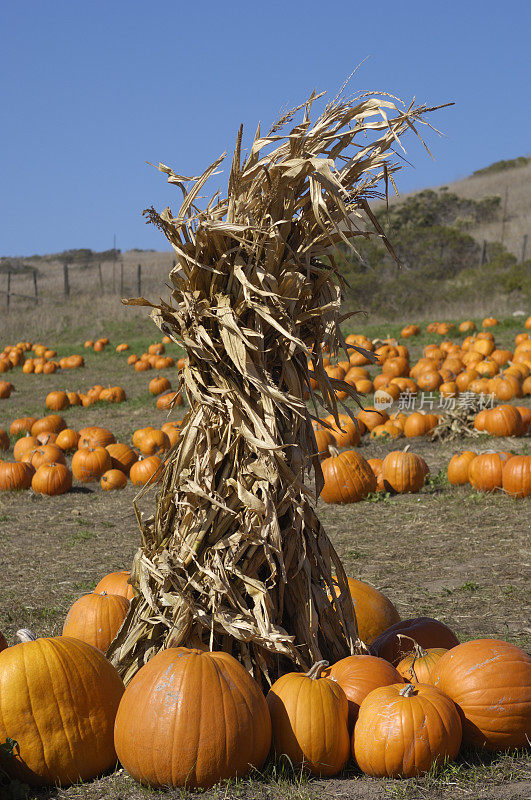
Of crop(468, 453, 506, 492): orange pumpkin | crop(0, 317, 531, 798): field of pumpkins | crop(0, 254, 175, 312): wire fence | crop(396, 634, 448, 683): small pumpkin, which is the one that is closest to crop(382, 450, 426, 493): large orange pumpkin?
crop(0, 317, 531, 798): field of pumpkins

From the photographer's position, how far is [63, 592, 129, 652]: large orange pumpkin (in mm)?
4488

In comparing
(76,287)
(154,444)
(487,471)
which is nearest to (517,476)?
(487,471)

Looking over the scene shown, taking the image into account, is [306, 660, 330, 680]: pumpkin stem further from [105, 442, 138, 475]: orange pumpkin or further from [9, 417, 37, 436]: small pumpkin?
[9, 417, 37, 436]: small pumpkin

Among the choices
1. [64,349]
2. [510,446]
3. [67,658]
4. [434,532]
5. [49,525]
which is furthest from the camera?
[64,349]

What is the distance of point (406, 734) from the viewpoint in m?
3.18

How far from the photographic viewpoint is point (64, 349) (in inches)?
951

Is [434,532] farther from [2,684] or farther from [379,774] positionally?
[2,684]

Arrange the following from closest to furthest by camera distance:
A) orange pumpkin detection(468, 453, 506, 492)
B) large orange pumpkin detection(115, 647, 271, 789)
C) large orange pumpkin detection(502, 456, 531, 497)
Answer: large orange pumpkin detection(115, 647, 271, 789), large orange pumpkin detection(502, 456, 531, 497), orange pumpkin detection(468, 453, 506, 492)

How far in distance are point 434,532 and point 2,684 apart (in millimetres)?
4646

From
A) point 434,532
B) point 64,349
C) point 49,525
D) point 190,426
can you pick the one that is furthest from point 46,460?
point 64,349

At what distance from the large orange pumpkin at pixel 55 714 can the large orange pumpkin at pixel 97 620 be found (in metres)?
1.00

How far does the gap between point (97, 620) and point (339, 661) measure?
1.49 meters

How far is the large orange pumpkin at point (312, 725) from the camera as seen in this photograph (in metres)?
3.26

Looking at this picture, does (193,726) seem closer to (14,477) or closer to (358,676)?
(358,676)
